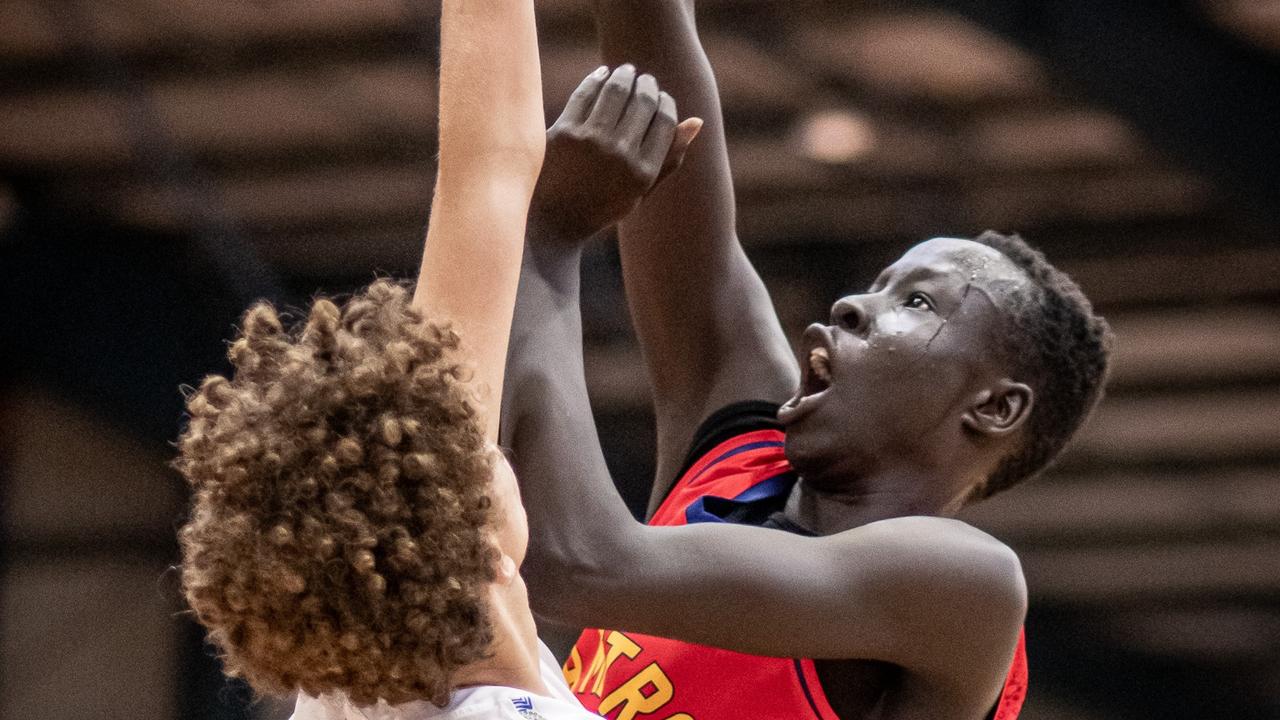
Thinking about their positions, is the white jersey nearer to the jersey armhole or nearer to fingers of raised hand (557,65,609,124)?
fingers of raised hand (557,65,609,124)

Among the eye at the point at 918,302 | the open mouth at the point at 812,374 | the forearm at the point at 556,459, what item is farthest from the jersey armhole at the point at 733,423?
the forearm at the point at 556,459

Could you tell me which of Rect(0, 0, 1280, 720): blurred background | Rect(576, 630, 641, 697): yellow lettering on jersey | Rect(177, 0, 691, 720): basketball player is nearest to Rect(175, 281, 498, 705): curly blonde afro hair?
Rect(177, 0, 691, 720): basketball player

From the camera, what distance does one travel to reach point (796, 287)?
A: 879cm

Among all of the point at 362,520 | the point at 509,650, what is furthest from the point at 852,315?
the point at 362,520

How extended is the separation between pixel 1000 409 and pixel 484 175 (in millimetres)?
928

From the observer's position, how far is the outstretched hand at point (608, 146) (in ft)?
5.99

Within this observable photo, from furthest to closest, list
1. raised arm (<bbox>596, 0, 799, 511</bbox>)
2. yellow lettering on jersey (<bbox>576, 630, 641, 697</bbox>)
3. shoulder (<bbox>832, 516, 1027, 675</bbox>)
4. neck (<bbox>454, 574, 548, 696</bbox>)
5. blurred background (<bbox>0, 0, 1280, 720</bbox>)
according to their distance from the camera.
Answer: blurred background (<bbox>0, 0, 1280, 720</bbox>)
raised arm (<bbox>596, 0, 799, 511</bbox>)
yellow lettering on jersey (<bbox>576, 630, 641, 697</bbox>)
shoulder (<bbox>832, 516, 1027, 675</bbox>)
neck (<bbox>454, 574, 548, 696</bbox>)

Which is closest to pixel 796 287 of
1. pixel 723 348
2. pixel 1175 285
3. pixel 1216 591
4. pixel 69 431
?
pixel 1175 285

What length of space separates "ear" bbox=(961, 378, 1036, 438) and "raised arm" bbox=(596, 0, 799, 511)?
1.08 ft

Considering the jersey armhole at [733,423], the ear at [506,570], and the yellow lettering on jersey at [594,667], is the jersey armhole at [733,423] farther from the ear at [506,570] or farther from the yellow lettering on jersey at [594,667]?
the ear at [506,570]

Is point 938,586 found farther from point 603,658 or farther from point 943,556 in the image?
point 603,658

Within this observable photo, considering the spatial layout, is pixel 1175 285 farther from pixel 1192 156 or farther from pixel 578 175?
pixel 578 175

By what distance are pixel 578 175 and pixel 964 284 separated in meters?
0.62

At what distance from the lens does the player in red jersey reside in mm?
1810
